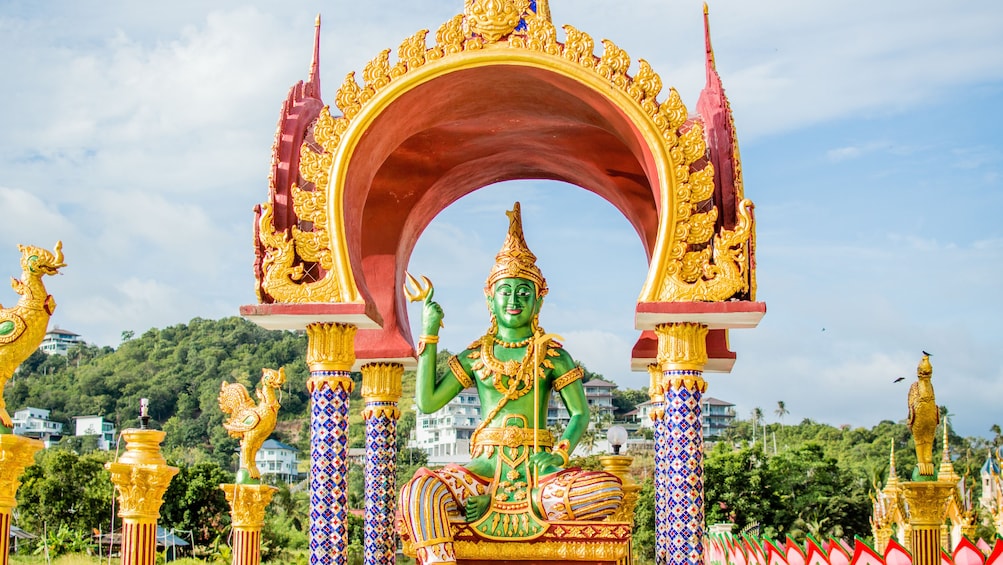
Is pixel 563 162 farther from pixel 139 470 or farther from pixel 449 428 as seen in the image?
pixel 449 428

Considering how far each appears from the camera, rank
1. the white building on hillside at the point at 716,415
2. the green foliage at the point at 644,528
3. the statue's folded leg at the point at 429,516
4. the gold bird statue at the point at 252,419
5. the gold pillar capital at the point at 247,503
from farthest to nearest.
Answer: the white building on hillside at the point at 716,415 → the green foliage at the point at 644,528 → the gold bird statue at the point at 252,419 → the gold pillar capital at the point at 247,503 → the statue's folded leg at the point at 429,516

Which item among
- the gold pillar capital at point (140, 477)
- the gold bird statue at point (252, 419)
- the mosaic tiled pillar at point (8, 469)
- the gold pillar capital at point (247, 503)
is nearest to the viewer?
the mosaic tiled pillar at point (8, 469)

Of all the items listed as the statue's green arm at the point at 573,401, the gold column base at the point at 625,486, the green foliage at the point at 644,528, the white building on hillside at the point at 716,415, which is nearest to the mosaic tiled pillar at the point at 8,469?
the statue's green arm at the point at 573,401

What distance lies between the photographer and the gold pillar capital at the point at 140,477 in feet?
34.0

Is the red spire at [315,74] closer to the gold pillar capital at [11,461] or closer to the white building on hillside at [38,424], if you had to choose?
the gold pillar capital at [11,461]

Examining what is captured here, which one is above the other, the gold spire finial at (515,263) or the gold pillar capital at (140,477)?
the gold spire finial at (515,263)

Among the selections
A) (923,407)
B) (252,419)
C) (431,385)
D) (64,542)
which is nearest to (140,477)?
(252,419)

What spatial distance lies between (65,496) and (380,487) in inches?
1058

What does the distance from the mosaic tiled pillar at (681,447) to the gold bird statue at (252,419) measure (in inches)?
133

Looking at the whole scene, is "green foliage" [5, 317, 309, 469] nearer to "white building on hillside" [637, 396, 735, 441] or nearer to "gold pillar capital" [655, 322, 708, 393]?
"white building on hillside" [637, 396, 735, 441]

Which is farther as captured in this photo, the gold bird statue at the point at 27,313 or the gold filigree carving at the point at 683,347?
the gold filigree carving at the point at 683,347

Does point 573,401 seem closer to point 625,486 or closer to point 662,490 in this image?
point 662,490

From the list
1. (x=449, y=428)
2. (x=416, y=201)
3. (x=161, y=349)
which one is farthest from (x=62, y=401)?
(x=416, y=201)

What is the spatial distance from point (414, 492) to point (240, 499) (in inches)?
80.3
